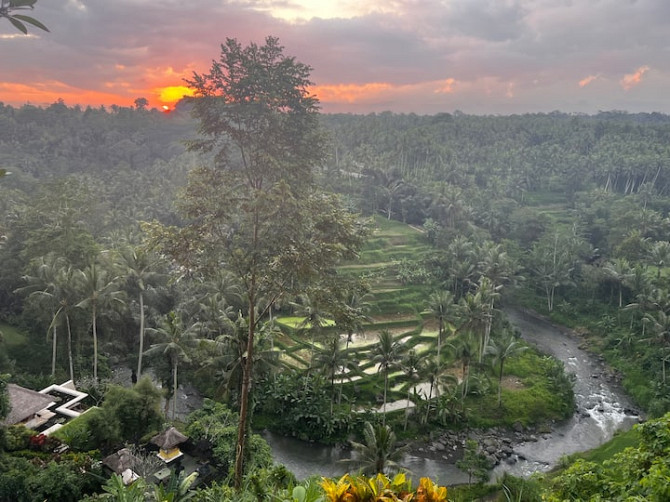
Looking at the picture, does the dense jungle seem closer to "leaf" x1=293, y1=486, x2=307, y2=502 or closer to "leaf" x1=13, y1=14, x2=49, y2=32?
"leaf" x1=293, y1=486, x2=307, y2=502

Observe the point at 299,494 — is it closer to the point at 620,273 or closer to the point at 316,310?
the point at 316,310

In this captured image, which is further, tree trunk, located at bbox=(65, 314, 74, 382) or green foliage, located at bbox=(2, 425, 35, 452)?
tree trunk, located at bbox=(65, 314, 74, 382)

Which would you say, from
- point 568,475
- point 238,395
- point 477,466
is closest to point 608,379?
point 477,466

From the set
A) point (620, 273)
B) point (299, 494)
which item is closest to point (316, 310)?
point (299, 494)

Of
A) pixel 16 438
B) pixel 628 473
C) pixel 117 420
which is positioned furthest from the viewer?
pixel 117 420

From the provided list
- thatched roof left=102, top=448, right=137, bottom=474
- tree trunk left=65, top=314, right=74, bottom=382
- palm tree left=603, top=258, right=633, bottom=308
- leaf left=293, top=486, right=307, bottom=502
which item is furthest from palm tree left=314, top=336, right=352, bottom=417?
palm tree left=603, top=258, right=633, bottom=308

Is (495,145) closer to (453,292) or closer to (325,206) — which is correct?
(453,292)
